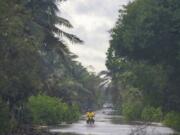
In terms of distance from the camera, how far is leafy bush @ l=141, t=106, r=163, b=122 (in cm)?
7482

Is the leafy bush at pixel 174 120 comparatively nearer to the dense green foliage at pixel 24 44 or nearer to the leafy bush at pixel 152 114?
the leafy bush at pixel 152 114

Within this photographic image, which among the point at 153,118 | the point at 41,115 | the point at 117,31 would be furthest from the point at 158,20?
the point at 153,118

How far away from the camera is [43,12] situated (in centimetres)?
4684

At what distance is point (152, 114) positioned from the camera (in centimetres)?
7656

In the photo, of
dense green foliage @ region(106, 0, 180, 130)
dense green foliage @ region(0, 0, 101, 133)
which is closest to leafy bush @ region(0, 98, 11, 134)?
dense green foliage @ region(0, 0, 101, 133)

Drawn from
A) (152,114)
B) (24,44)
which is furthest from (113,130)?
(152,114)

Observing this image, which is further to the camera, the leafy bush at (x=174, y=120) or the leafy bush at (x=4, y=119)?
the leafy bush at (x=174, y=120)

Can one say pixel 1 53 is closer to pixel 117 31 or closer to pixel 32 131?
pixel 32 131

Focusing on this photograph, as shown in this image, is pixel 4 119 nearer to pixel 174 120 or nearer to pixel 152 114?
pixel 174 120

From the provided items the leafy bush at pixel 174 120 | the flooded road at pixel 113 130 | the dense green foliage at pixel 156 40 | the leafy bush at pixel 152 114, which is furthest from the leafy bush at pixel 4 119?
the leafy bush at pixel 152 114

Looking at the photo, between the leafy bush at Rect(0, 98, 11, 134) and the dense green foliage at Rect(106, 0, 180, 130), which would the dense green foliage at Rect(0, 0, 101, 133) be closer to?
the leafy bush at Rect(0, 98, 11, 134)

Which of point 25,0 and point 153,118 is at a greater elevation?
point 25,0

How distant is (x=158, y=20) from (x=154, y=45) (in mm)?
1807

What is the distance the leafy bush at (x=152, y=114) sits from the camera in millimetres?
74825
